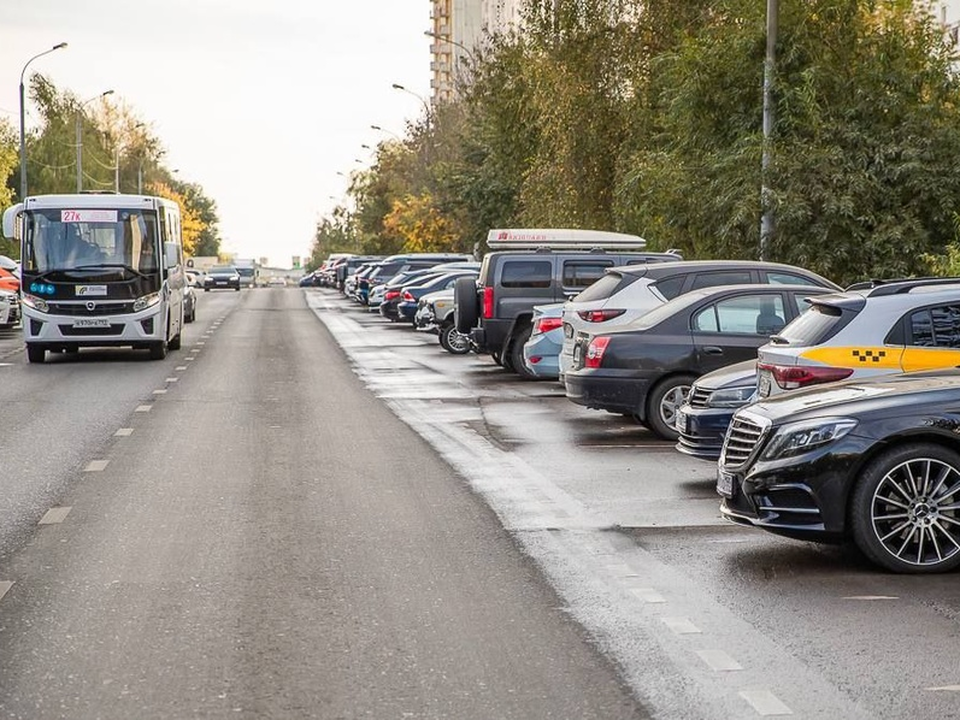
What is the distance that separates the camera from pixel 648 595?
8297mm

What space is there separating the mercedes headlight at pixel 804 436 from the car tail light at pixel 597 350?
6923 mm

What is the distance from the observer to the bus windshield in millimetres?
28375

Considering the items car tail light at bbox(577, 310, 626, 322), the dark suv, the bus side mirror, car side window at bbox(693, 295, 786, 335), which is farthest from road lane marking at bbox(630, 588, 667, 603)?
the bus side mirror

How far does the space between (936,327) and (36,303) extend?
64.2 ft

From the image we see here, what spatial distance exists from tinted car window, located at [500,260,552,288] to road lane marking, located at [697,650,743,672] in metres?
18.3

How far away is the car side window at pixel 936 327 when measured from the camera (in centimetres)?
1139

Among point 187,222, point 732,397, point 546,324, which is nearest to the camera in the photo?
point 732,397

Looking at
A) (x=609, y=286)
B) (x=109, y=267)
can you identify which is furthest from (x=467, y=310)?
(x=609, y=286)

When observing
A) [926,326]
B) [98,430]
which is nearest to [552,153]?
[98,430]

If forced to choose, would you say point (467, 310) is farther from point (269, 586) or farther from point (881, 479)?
point (269, 586)

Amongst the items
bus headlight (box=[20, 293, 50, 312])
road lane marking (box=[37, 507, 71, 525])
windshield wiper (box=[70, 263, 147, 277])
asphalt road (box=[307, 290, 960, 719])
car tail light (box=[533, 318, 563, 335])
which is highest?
windshield wiper (box=[70, 263, 147, 277])

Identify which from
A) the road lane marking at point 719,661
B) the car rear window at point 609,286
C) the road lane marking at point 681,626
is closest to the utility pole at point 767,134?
the car rear window at point 609,286

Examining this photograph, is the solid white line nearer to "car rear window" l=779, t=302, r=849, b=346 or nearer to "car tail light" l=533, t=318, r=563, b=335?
"car rear window" l=779, t=302, r=849, b=346

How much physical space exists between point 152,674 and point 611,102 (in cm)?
3264
